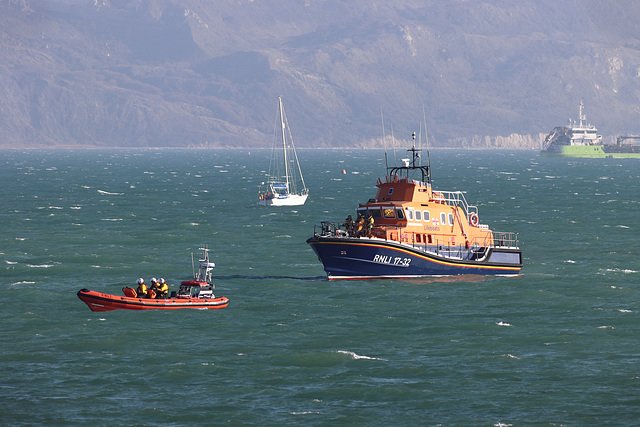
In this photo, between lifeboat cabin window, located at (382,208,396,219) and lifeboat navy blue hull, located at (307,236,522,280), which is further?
lifeboat cabin window, located at (382,208,396,219)

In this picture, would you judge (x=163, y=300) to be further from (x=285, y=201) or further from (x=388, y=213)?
(x=285, y=201)

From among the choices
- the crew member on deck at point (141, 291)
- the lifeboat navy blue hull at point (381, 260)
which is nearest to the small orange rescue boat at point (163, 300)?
the crew member on deck at point (141, 291)

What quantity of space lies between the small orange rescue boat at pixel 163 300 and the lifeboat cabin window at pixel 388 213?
11.6 m

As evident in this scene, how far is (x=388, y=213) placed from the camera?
55.1 metres

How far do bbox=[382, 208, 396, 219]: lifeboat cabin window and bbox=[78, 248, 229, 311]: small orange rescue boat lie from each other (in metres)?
11.6

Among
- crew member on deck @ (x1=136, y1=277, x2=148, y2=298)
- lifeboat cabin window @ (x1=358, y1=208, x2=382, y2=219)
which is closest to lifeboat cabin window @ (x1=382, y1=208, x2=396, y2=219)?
lifeboat cabin window @ (x1=358, y1=208, x2=382, y2=219)

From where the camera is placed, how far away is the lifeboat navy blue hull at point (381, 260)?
52269 mm

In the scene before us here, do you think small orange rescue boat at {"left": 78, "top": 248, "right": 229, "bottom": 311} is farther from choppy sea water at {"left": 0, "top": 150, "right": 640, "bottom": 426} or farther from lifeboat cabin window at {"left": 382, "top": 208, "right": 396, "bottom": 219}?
lifeboat cabin window at {"left": 382, "top": 208, "right": 396, "bottom": 219}

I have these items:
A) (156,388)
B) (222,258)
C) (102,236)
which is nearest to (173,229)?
(102,236)

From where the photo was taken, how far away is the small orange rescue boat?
45.9 metres

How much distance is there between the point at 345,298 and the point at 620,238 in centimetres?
3640

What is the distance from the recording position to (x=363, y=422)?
31.0 m

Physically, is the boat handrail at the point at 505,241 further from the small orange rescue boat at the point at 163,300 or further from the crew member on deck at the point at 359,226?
the small orange rescue boat at the point at 163,300

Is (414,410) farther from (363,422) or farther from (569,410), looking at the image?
(569,410)
